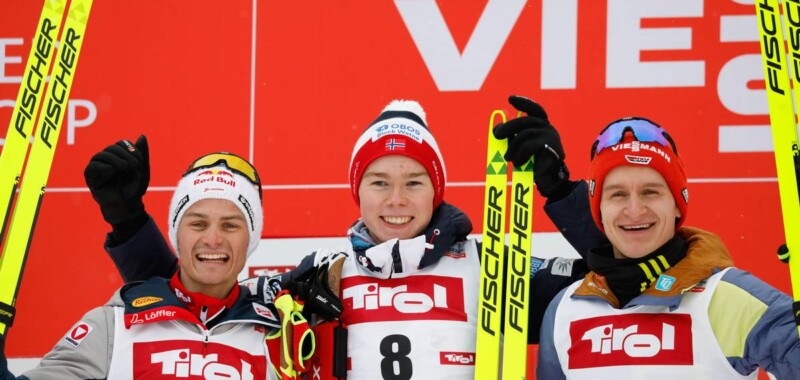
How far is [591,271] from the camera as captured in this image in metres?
3.45

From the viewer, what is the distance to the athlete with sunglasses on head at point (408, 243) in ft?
11.3

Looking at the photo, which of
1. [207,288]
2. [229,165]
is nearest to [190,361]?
[207,288]

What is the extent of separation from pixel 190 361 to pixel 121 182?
0.75 m

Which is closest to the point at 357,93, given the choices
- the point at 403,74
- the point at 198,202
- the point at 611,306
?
the point at 403,74

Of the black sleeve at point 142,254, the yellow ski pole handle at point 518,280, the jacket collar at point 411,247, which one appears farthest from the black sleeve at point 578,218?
the black sleeve at point 142,254

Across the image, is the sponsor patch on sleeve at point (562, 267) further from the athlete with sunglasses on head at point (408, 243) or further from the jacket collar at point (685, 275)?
the jacket collar at point (685, 275)

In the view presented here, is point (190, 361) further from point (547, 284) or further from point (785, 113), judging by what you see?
point (785, 113)

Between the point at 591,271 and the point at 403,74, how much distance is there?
1.78m

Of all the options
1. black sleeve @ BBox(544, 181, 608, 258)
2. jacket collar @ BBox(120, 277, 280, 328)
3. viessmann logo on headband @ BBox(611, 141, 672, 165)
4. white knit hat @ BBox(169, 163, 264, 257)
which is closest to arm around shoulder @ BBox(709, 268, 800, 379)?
viessmann logo on headband @ BBox(611, 141, 672, 165)

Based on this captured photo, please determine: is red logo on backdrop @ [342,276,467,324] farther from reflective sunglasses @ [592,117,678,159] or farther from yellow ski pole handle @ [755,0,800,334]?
yellow ski pole handle @ [755,0,800,334]

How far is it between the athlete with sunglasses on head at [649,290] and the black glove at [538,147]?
0.16 metres

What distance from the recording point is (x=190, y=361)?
3.31 meters

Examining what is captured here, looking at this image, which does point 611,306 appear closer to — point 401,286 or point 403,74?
point 401,286

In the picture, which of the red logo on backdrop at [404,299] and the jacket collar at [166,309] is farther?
the red logo on backdrop at [404,299]
